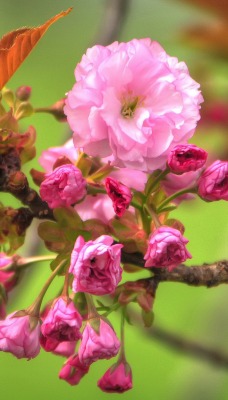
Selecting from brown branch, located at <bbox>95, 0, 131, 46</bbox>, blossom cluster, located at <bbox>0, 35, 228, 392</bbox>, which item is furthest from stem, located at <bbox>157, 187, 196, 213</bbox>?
brown branch, located at <bbox>95, 0, 131, 46</bbox>

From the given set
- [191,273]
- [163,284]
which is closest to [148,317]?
[191,273]

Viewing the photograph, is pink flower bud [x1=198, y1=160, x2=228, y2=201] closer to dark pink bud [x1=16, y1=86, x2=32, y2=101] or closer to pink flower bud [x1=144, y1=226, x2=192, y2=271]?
pink flower bud [x1=144, y1=226, x2=192, y2=271]

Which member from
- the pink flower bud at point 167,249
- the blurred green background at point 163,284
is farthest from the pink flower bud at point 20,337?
the blurred green background at point 163,284

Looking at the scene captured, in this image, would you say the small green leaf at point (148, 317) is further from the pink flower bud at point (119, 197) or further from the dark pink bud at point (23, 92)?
the dark pink bud at point (23, 92)

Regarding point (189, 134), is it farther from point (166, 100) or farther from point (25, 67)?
point (25, 67)

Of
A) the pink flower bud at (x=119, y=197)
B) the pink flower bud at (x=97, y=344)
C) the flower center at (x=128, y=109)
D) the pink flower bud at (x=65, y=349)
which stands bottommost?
the pink flower bud at (x=65, y=349)
